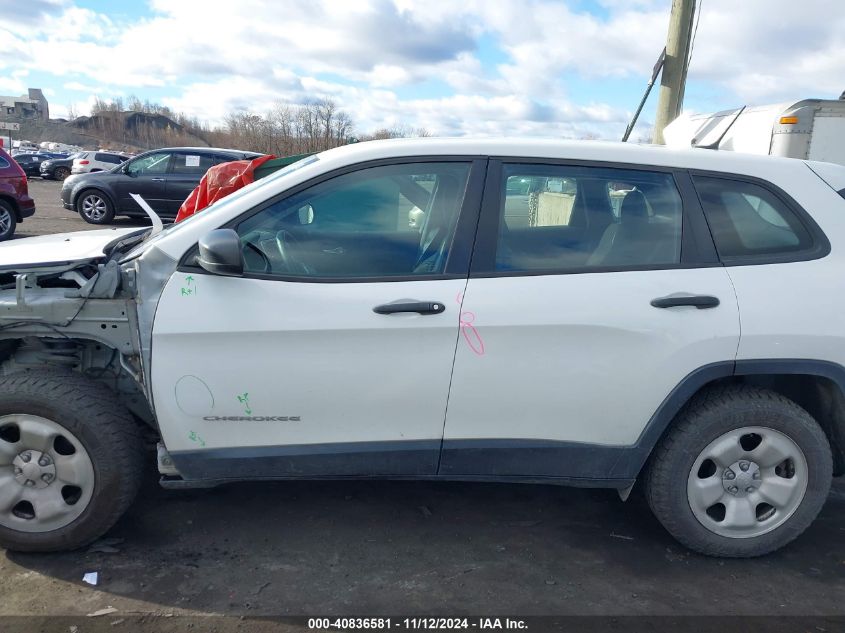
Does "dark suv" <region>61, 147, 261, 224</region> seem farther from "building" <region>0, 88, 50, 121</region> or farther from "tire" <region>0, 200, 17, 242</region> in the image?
"building" <region>0, 88, 50, 121</region>

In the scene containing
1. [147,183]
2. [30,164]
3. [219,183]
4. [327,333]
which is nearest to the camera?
[327,333]

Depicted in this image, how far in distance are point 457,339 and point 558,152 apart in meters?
0.99

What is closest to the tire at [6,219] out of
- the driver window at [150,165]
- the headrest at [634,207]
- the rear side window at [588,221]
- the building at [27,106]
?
the driver window at [150,165]

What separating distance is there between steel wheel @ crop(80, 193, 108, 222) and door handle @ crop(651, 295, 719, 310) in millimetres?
13955

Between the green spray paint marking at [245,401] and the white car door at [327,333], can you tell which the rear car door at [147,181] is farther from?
the green spray paint marking at [245,401]

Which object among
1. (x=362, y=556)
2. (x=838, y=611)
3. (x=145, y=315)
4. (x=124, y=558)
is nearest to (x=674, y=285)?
(x=838, y=611)

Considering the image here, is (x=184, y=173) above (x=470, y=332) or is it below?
above

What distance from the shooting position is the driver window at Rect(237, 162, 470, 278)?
2.92 meters

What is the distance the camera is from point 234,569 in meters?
3.01

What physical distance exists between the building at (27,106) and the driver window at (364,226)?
109m

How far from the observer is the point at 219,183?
604cm

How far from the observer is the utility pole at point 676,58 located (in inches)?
328

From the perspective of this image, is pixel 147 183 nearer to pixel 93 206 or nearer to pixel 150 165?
pixel 150 165

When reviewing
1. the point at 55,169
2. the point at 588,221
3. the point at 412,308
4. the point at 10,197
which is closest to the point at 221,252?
the point at 412,308
